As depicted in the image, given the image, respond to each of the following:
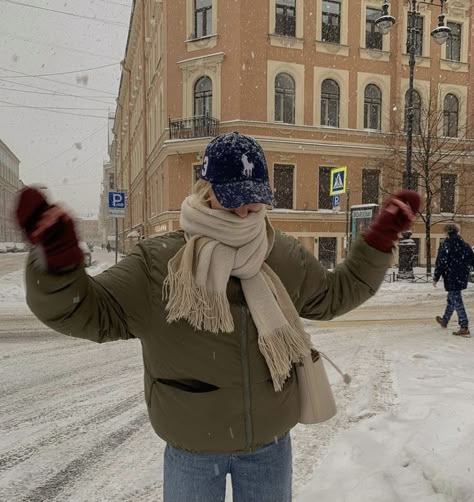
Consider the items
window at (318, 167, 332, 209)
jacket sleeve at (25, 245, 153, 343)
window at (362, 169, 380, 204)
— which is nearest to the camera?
jacket sleeve at (25, 245, 153, 343)

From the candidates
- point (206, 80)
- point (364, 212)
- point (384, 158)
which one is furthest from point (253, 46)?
point (364, 212)

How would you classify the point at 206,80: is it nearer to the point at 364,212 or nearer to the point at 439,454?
the point at 364,212

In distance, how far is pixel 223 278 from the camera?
1.62 m

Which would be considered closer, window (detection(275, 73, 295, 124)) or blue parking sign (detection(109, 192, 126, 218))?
blue parking sign (detection(109, 192, 126, 218))

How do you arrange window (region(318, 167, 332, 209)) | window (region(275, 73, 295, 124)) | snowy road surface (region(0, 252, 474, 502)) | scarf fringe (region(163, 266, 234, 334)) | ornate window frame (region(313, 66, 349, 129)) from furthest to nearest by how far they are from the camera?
window (region(318, 167, 332, 209)), ornate window frame (region(313, 66, 349, 129)), window (region(275, 73, 295, 124)), snowy road surface (region(0, 252, 474, 502)), scarf fringe (region(163, 266, 234, 334))

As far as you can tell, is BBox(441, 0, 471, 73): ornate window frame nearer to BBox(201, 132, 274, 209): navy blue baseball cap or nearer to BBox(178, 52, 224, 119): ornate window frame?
BBox(178, 52, 224, 119): ornate window frame

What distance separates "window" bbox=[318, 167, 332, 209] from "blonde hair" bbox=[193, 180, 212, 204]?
2096 cm

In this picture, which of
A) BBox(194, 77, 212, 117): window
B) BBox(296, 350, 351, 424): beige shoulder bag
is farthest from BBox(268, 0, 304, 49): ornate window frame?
BBox(296, 350, 351, 424): beige shoulder bag

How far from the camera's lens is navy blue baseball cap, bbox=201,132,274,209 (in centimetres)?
164

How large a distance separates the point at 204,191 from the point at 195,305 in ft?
1.39

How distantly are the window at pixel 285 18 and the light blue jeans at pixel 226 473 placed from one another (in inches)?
874

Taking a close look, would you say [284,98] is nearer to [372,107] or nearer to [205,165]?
[372,107]

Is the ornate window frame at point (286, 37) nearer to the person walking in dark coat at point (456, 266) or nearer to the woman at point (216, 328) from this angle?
the person walking in dark coat at point (456, 266)

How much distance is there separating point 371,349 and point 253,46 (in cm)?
1723
